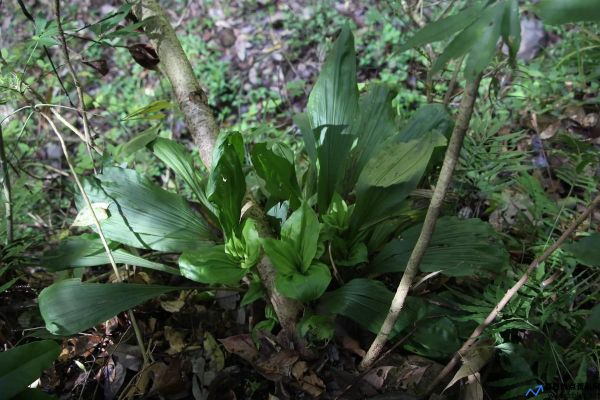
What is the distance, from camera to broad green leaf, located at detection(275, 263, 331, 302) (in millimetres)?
Answer: 1160

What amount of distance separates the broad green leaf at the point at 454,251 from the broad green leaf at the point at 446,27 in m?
0.77

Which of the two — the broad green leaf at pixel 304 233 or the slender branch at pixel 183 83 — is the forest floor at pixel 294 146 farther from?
the broad green leaf at pixel 304 233

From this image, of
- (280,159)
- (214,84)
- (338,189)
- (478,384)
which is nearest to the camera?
(478,384)

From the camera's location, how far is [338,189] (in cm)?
158

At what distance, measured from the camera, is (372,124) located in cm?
156

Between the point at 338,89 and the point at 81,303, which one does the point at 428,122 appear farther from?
the point at 81,303

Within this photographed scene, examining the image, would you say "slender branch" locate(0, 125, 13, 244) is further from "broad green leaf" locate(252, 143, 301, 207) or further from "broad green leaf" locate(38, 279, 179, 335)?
"broad green leaf" locate(252, 143, 301, 207)

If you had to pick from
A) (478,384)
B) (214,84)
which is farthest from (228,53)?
(478,384)

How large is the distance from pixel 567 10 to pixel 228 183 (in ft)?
3.01

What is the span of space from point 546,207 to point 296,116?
0.86 metres

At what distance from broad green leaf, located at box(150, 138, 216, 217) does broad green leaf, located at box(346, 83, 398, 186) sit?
0.53 metres

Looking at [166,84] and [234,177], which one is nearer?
[234,177]

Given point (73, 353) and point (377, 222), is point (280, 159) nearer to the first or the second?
point (377, 222)
